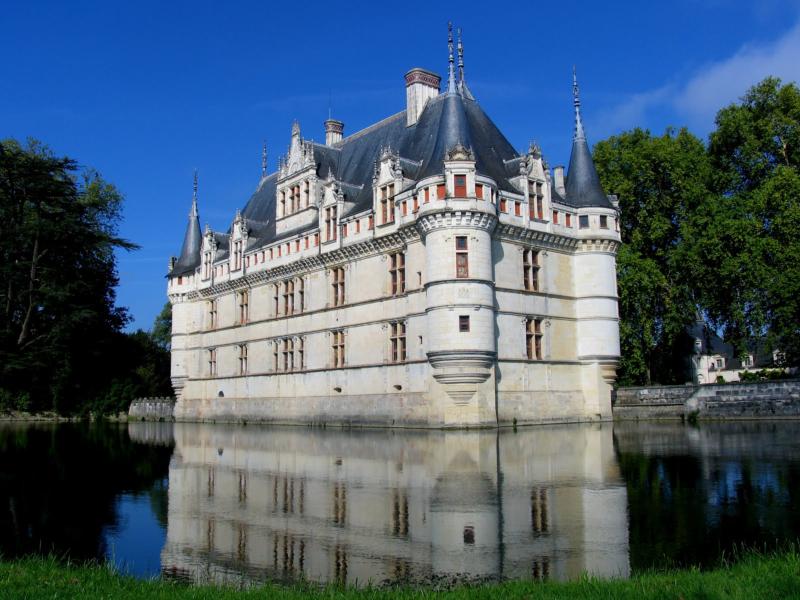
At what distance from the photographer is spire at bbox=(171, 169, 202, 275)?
46406 millimetres

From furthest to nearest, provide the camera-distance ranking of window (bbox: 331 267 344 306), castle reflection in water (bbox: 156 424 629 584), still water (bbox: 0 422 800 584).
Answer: window (bbox: 331 267 344 306) < still water (bbox: 0 422 800 584) < castle reflection in water (bbox: 156 424 629 584)

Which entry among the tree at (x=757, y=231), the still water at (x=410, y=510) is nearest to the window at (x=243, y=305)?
the still water at (x=410, y=510)

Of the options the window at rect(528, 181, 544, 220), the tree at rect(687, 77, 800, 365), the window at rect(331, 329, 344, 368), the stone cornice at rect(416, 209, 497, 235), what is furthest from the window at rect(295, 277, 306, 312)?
the tree at rect(687, 77, 800, 365)

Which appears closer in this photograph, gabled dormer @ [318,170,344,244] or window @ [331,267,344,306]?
gabled dormer @ [318,170,344,244]

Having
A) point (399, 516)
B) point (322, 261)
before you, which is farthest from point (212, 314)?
point (399, 516)

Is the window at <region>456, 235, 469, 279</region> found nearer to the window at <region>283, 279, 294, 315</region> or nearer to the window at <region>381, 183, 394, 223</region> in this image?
the window at <region>381, 183, 394, 223</region>

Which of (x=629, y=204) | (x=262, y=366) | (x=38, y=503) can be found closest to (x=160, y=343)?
(x=262, y=366)

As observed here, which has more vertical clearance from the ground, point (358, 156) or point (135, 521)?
point (358, 156)

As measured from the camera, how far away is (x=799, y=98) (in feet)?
116

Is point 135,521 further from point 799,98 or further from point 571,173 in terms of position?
point 799,98

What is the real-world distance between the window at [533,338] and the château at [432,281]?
60mm

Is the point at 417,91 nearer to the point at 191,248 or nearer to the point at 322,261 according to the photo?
the point at 322,261

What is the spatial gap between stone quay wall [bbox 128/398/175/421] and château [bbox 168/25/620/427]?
27.6 feet

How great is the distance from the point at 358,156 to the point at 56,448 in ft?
66.6
